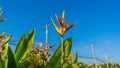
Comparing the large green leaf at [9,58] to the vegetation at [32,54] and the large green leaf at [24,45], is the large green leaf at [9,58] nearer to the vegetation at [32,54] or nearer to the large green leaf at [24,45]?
the vegetation at [32,54]

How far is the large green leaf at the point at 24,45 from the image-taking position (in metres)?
2.11

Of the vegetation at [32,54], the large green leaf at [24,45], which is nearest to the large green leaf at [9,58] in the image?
the vegetation at [32,54]

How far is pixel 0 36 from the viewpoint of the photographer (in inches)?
81.3

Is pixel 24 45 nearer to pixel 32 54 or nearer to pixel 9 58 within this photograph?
pixel 32 54

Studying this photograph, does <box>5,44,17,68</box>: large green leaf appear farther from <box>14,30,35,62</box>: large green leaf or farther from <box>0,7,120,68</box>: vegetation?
<box>14,30,35,62</box>: large green leaf

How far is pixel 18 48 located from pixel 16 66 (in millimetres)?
447

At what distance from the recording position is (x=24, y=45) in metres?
2.13

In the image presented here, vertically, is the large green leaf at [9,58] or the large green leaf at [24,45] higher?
the large green leaf at [24,45]

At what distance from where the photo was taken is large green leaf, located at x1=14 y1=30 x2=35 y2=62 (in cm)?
211

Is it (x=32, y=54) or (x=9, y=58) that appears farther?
(x=32, y=54)

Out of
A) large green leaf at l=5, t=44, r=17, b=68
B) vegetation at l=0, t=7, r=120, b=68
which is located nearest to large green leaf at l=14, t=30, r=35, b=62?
vegetation at l=0, t=7, r=120, b=68

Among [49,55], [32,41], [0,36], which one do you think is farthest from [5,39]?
[49,55]

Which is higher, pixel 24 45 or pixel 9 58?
pixel 24 45

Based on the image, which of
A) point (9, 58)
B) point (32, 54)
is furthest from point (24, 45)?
point (9, 58)
